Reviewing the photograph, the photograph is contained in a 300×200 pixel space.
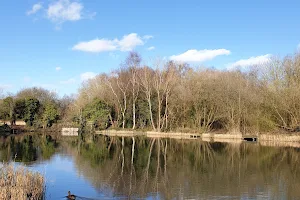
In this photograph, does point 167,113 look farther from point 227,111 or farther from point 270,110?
point 270,110

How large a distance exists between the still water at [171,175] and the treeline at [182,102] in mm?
10542

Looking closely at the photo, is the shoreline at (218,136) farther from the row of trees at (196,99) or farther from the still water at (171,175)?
the still water at (171,175)

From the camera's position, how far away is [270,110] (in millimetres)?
32500

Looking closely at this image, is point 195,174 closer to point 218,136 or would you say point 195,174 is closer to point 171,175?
point 171,175

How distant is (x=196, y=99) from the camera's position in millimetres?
Result: 37031

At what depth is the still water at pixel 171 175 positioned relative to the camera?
36.7 feet

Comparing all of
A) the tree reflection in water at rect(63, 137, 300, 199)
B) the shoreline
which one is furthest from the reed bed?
the shoreline

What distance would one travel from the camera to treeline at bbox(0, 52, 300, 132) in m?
32.5

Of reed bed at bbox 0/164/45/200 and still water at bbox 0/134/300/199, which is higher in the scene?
reed bed at bbox 0/164/45/200

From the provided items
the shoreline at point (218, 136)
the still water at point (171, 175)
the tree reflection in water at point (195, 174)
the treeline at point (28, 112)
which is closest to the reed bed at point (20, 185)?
the still water at point (171, 175)

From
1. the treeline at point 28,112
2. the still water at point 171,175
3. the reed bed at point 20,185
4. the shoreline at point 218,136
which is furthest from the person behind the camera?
the treeline at point 28,112

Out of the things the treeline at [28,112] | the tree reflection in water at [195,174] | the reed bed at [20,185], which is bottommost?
the tree reflection in water at [195,174]

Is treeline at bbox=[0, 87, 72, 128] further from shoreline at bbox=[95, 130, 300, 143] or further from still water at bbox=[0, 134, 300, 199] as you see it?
still water at bbox=[0, 134, 300, 199]

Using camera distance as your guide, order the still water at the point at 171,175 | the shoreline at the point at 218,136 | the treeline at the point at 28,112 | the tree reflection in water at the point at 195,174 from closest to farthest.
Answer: the still water at the point at 171,175, the tree reflection in water at the point at 195,174, the shoreline at the point at 218,136, the treeline at the point at 28,112
